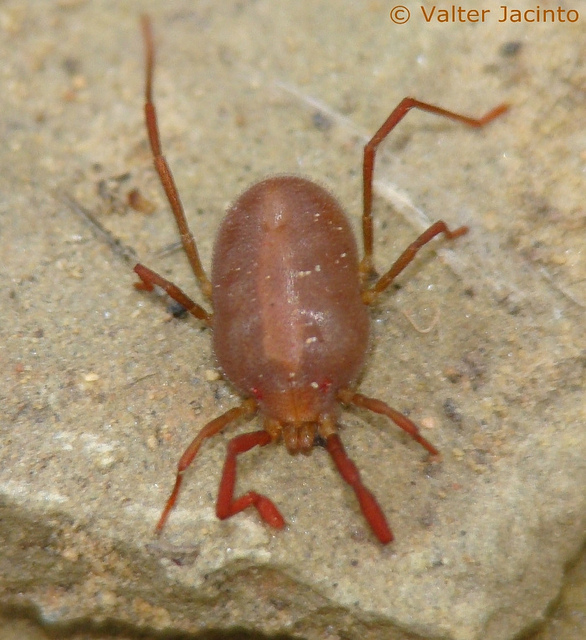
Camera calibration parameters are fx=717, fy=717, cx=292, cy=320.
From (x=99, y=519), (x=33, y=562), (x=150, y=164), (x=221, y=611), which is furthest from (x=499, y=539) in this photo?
(x=150, y=164)

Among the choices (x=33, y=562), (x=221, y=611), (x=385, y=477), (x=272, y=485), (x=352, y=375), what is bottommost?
(x=33, y=562)

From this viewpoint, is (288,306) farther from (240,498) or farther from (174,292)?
(240,498)

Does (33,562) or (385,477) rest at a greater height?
(385,477)

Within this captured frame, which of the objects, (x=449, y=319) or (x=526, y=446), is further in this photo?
(x=449, y=319)

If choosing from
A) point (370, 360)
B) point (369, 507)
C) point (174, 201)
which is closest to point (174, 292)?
point (174, 201)

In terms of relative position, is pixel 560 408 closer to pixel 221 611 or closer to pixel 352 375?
pixel 352 375

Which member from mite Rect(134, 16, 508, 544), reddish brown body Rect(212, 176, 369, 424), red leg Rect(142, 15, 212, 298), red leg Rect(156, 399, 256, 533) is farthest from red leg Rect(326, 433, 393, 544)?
red leg Rect(142, 15, 212, 298)

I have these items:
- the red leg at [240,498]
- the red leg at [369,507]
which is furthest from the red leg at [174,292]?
the red leg at [369,507]
